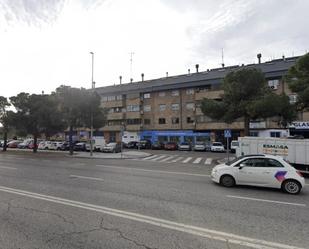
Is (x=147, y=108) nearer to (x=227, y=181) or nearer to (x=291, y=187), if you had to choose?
(x=227, y=181)

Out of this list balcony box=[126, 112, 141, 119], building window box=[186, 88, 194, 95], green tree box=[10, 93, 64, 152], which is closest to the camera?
green tree box=[10, 93, 64, 152]

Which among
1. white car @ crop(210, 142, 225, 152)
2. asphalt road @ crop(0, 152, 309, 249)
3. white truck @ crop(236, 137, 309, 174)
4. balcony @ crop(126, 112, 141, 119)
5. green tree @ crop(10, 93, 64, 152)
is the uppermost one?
balcony @ crop(126, 112, 141, 119)

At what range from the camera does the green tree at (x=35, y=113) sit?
33.7 meters

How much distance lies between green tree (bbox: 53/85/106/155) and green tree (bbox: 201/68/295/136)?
13.0m

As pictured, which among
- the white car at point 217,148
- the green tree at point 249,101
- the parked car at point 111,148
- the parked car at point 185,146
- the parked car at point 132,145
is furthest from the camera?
the parked car at point 132,145

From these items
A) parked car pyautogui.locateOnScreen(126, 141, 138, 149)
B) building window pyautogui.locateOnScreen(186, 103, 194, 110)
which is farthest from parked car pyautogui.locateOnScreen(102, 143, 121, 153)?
building window pyautogui.locateOnScreen(186, 103, 194, 110)

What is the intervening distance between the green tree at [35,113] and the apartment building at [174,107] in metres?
13.1

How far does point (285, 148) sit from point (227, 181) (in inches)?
330

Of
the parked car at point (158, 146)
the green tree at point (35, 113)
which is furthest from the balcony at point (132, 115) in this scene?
the green tree at point (35, 113)

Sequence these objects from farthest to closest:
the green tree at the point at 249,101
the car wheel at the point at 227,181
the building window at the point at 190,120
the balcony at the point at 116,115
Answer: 1. the balcony at the point at 116,115
2. the building window at the point at 190,120
3. the green tree at the point at 249,101
4. the car wheel at the point at 227,181

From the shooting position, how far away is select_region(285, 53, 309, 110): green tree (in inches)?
719

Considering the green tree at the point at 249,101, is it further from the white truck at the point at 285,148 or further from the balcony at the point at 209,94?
the balcony at the point at 209,94

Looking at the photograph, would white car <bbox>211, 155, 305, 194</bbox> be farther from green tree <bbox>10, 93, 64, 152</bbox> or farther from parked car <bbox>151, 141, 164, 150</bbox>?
parked car <bbox>151, 141, 164, 150</bbox>

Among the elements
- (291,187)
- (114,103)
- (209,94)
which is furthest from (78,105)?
(114,103)
